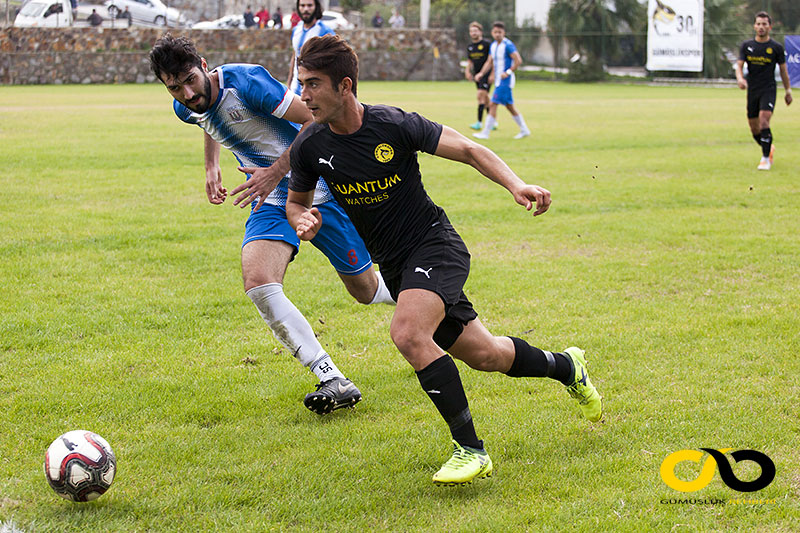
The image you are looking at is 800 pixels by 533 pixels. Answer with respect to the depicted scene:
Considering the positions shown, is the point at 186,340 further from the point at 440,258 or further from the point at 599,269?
the point at 599,269

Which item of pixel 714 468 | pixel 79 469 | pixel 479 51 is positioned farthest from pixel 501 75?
pixel 79 469

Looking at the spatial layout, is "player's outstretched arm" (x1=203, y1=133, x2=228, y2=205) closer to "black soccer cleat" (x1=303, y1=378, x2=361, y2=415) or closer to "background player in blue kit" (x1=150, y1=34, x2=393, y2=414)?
"background player in blue kit" (x1=150, y1=34, x2=393, y2=414)

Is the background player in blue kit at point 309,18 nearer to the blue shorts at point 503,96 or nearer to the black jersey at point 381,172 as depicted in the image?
the black jersey at point 381,172

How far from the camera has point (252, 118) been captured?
15.8 feet

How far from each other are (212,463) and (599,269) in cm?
438

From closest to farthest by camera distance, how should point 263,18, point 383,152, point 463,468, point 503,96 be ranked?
point 463,468, point 383,152, point 503,96, point 263,18

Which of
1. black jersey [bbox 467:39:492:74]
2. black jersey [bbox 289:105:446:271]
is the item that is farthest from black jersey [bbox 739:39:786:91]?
black jersey [bbox 289:105:446:271]

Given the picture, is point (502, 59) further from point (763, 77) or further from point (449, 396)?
point (449, 396)

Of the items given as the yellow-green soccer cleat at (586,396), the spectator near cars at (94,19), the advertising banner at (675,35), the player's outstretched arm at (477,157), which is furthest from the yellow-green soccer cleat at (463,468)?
the spectator near cars at (94,19)

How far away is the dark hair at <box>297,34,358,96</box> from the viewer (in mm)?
Answer: 3672

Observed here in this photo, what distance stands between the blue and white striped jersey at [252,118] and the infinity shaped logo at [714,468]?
2332 millimetres

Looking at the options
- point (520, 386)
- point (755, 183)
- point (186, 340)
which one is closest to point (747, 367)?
point (520, 386)

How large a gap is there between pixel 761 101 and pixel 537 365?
33.5 ft

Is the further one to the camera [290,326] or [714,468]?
[290,326]
